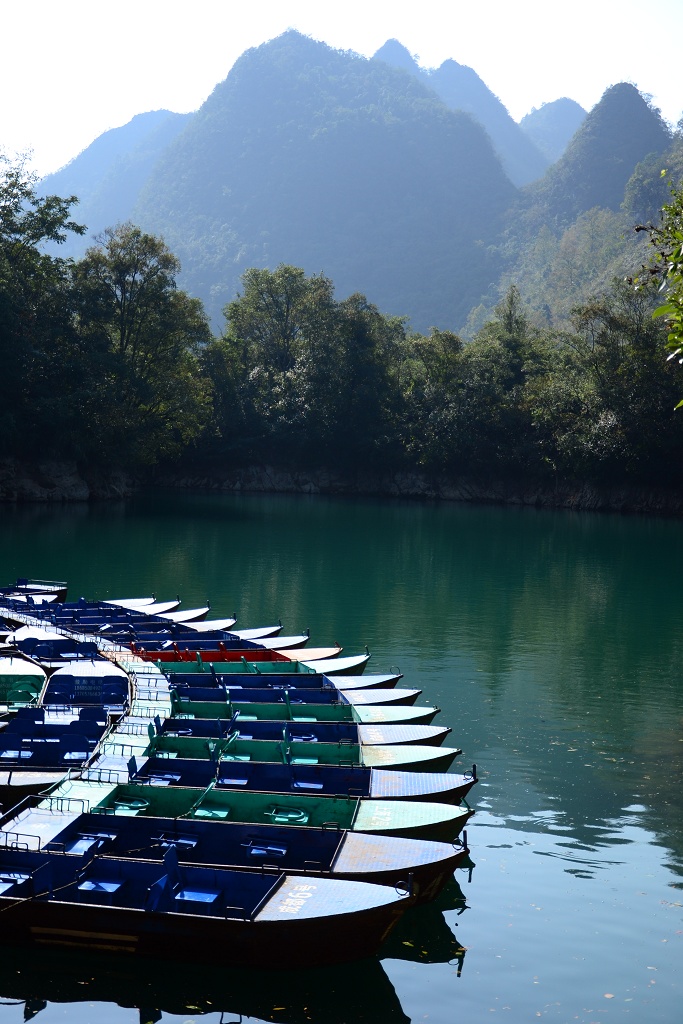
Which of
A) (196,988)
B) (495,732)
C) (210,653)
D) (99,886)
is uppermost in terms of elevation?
(210,653)

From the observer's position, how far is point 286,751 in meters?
13.4

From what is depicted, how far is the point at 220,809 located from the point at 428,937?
285 centimetres

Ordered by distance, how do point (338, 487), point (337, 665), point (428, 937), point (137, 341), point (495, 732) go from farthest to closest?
1. point (338, 487)
2. point (137, 341)
3. point (337, 665)
4. point (495, 732)
5. point (428, 937)

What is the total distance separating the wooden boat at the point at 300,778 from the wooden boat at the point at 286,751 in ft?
1.22

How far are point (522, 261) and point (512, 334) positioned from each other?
9591cm

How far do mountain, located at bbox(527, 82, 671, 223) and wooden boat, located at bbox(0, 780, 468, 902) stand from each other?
574 feet

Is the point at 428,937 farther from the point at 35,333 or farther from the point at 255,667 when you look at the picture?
the point at 35,333

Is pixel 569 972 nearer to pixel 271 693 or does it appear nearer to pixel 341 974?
pixel 341 974

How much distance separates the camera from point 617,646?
2633 centimetres

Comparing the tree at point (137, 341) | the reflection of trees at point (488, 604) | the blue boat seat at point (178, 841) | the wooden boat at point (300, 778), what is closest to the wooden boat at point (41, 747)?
the wooden boat at point (300, 778)

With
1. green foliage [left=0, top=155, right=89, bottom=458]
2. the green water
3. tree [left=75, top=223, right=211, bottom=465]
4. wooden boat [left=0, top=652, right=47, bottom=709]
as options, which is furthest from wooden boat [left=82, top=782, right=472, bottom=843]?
tree [left=75, top=223, right=211, bottom=465]

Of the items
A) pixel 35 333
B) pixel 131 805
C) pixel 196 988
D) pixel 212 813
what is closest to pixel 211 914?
pixel 196 988

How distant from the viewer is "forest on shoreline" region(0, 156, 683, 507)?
184 ft

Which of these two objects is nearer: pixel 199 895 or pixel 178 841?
pixel 199 895
